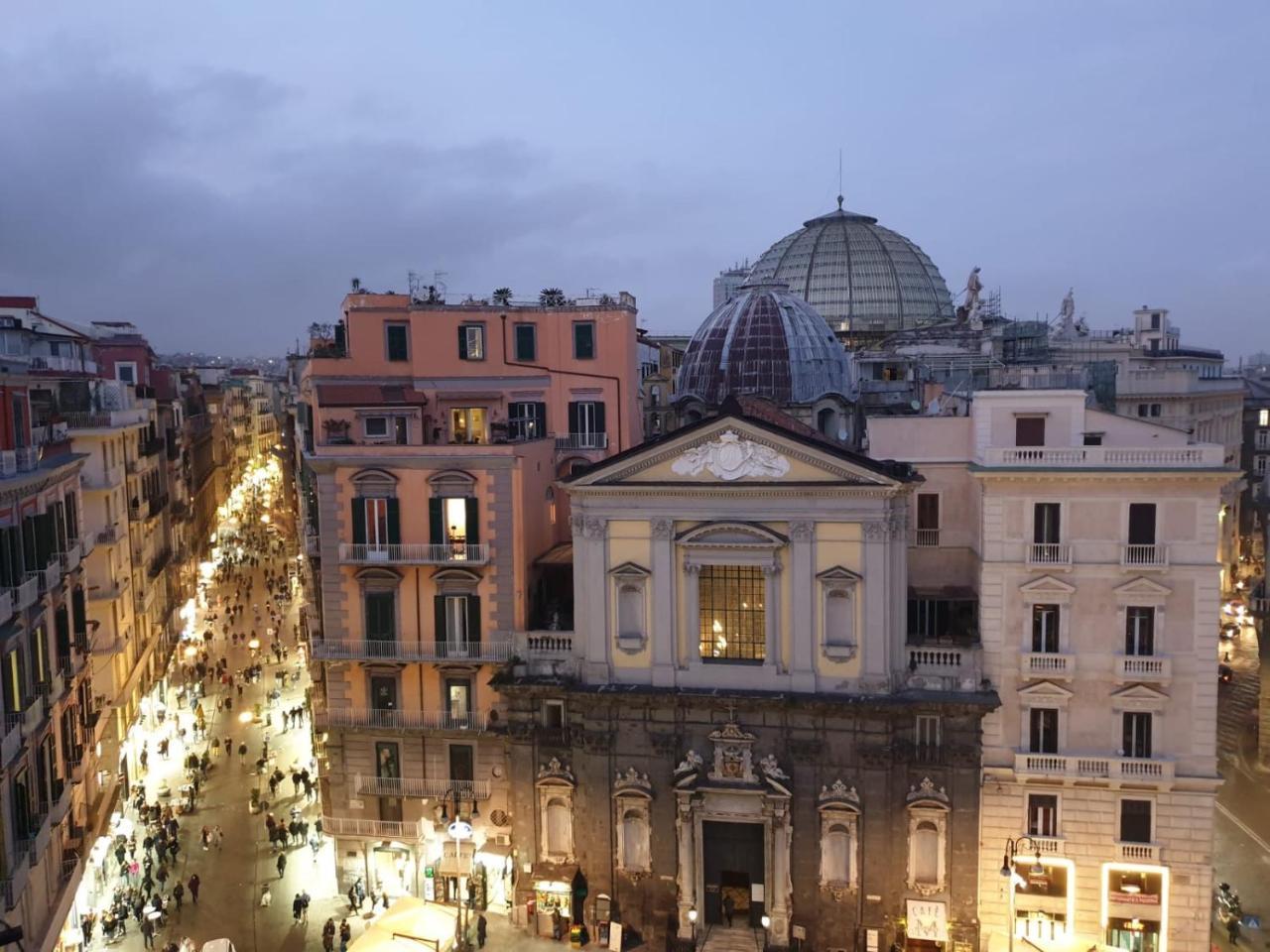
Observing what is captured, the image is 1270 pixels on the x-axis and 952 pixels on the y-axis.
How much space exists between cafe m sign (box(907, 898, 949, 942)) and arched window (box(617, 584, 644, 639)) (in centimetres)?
1134

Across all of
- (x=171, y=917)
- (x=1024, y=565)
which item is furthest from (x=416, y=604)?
(x=1024, y=565)

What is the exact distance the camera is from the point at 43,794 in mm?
24562

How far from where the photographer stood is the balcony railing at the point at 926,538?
3500cm

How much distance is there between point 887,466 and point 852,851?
11.4m

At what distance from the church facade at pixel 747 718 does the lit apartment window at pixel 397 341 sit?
10804 millimetres

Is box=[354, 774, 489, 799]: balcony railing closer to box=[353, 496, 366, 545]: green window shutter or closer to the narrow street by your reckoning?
the narrow street

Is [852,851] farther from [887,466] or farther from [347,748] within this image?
[347,748]

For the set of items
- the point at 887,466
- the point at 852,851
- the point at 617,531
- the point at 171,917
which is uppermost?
the point at 887,466

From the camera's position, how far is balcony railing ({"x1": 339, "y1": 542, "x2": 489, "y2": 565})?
113 ft

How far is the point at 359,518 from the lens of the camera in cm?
3512

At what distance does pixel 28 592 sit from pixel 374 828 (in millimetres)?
15581

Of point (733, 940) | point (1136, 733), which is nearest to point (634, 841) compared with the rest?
point (733, 940)

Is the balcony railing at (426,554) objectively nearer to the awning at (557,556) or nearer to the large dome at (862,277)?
the awning at (557,556)

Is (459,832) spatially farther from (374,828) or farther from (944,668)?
(944,668)
